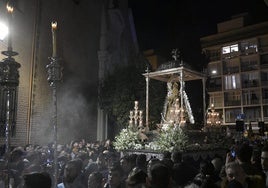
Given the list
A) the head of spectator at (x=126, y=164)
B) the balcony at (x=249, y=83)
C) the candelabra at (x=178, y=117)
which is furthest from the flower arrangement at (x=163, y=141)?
the balcony at (x=249, y=83)

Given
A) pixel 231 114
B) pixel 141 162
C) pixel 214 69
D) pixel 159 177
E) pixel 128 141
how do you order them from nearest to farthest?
pixel 159 177, pixel 141 162, pixel 128 141, pixel 231 114, pixel 214 69

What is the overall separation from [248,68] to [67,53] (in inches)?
1048

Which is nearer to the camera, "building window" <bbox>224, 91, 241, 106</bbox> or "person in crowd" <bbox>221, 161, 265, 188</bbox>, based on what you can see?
"person in crowd" <bbox>221, 161, 265, 188</bbox>

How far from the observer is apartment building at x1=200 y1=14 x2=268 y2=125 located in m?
36.3

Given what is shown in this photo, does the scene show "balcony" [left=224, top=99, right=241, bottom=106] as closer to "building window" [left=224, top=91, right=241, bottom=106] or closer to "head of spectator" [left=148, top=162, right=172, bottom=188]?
"building window" [left=224, top=91, right=241, bottom=106]

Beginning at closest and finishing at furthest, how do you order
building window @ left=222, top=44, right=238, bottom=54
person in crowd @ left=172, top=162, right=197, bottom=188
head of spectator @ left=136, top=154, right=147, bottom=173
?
person in crowd @ left=172, top=162, right=197, bottom=188 → head of spectator @ left=136, top=154, right=147, bottom=173 → building window @ left=222, top=44, right=238, bottom=54

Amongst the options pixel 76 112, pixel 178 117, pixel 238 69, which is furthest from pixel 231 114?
pixel 178 117

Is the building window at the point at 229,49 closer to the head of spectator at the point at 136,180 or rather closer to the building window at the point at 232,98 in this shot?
the building window at the point at 232,98

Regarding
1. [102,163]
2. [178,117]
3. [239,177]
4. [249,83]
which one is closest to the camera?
[239,177]

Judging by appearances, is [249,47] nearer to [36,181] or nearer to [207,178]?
[207,178]

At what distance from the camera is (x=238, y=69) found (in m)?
38.8

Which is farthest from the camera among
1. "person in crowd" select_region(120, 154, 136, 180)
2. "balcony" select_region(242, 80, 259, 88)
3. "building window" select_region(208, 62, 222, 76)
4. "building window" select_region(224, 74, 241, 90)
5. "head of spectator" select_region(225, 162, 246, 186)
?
"building window" select_region(208, 62, 222, 76)

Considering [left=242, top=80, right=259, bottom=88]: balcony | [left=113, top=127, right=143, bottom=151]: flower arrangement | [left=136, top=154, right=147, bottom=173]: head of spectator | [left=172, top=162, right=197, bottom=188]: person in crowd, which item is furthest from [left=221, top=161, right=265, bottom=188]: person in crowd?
[left=242, top=80, right=259, bottom=88]: balcony

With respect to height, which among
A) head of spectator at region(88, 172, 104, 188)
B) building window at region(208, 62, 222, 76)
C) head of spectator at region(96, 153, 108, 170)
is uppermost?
building window at region(208, 62, 222, 76)
